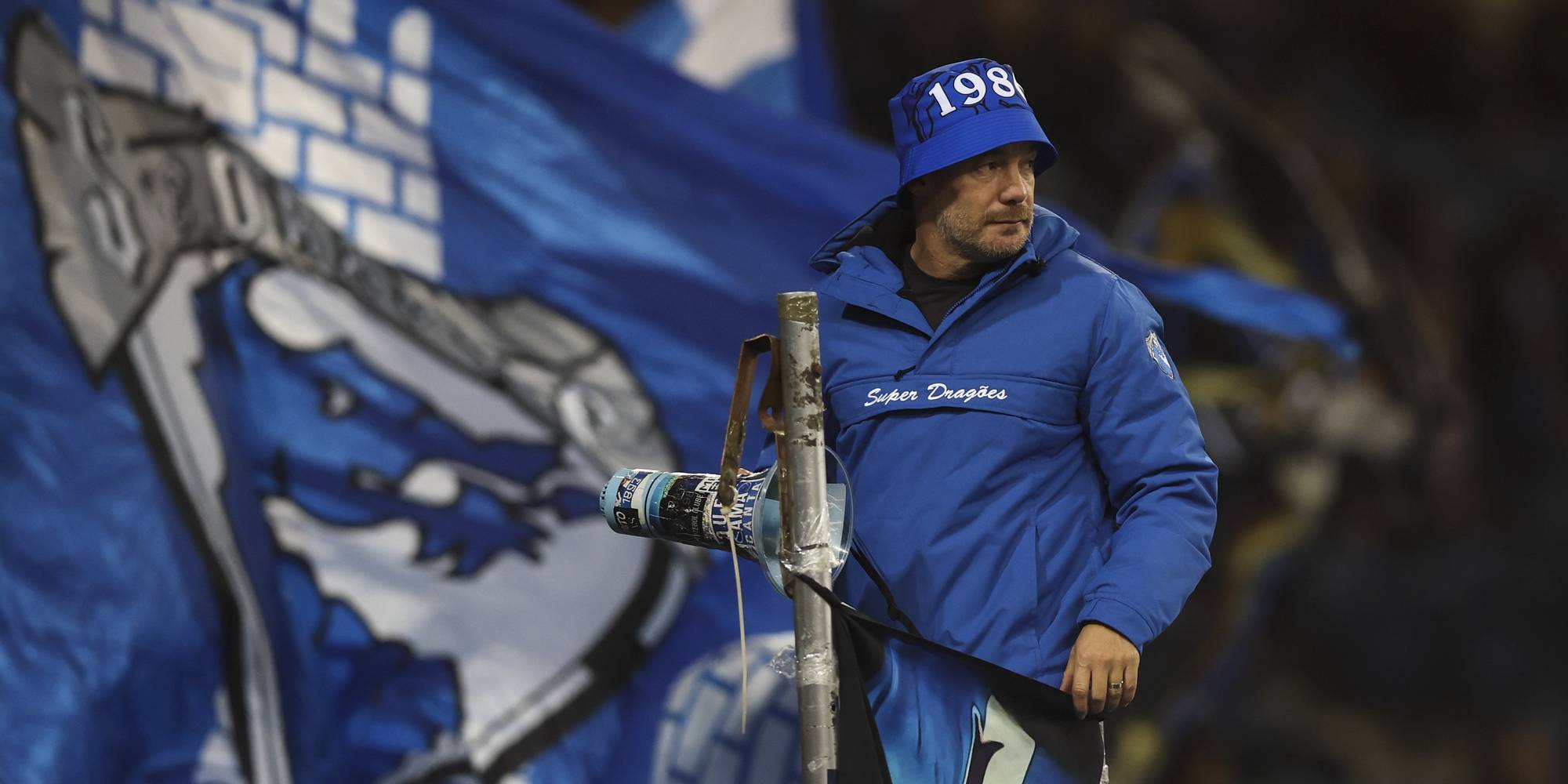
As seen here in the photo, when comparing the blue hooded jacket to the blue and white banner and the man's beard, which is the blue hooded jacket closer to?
the man's beard

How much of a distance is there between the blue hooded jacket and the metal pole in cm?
17

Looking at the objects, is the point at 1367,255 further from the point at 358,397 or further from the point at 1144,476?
the point at 1144,476

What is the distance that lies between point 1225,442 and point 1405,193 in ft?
13.5

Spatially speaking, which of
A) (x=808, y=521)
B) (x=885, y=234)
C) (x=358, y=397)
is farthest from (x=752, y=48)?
(x=808, y=521)

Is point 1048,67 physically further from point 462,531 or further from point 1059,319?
point 1059,319

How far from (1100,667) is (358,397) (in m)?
2.02

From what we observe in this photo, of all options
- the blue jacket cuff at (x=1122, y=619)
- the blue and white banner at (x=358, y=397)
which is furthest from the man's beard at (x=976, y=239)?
the blue and white banner at (x=358, y=397)

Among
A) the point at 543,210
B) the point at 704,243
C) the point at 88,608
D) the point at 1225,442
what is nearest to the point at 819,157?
the point at 704,243

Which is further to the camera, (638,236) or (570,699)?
(638,236)

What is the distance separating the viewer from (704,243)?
14.5 ft

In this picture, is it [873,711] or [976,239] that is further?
[976,239]

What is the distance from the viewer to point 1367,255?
9.09 metres

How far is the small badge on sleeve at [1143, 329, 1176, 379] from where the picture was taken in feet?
7.15

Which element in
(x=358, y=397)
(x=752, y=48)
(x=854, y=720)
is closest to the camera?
(x=854, y=720)
